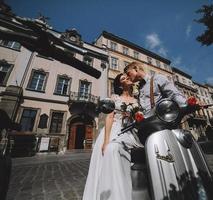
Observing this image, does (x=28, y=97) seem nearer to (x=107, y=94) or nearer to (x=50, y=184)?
(x=107, y=94)

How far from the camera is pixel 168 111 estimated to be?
1.10 m

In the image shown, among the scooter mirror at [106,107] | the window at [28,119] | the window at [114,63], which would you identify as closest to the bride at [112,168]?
the scooter mirror at [106,107]

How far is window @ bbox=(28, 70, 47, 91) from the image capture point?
12.5 meters

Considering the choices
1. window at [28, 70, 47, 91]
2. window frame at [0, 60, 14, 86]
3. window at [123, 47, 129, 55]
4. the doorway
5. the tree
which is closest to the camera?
the tree

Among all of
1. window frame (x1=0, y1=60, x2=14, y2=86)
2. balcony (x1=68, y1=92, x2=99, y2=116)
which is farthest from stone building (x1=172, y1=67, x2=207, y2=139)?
window frame (x1=0, y1=60, x2=14, y2=86)

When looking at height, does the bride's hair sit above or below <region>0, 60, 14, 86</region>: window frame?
below

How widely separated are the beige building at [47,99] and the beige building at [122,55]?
13.3ft

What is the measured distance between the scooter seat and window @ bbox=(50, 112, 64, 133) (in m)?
12.0

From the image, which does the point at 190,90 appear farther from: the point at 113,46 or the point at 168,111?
the point at 168,111

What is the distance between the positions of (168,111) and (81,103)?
1284 cm

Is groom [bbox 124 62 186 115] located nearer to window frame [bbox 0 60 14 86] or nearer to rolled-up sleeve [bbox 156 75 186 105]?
rolled-up sleeve [bbox 156 75 186 105]

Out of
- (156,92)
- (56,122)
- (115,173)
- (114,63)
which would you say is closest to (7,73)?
(56,122)

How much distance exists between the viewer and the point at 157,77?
1.56 m

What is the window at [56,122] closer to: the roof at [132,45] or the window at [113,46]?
the window at [113,46]
